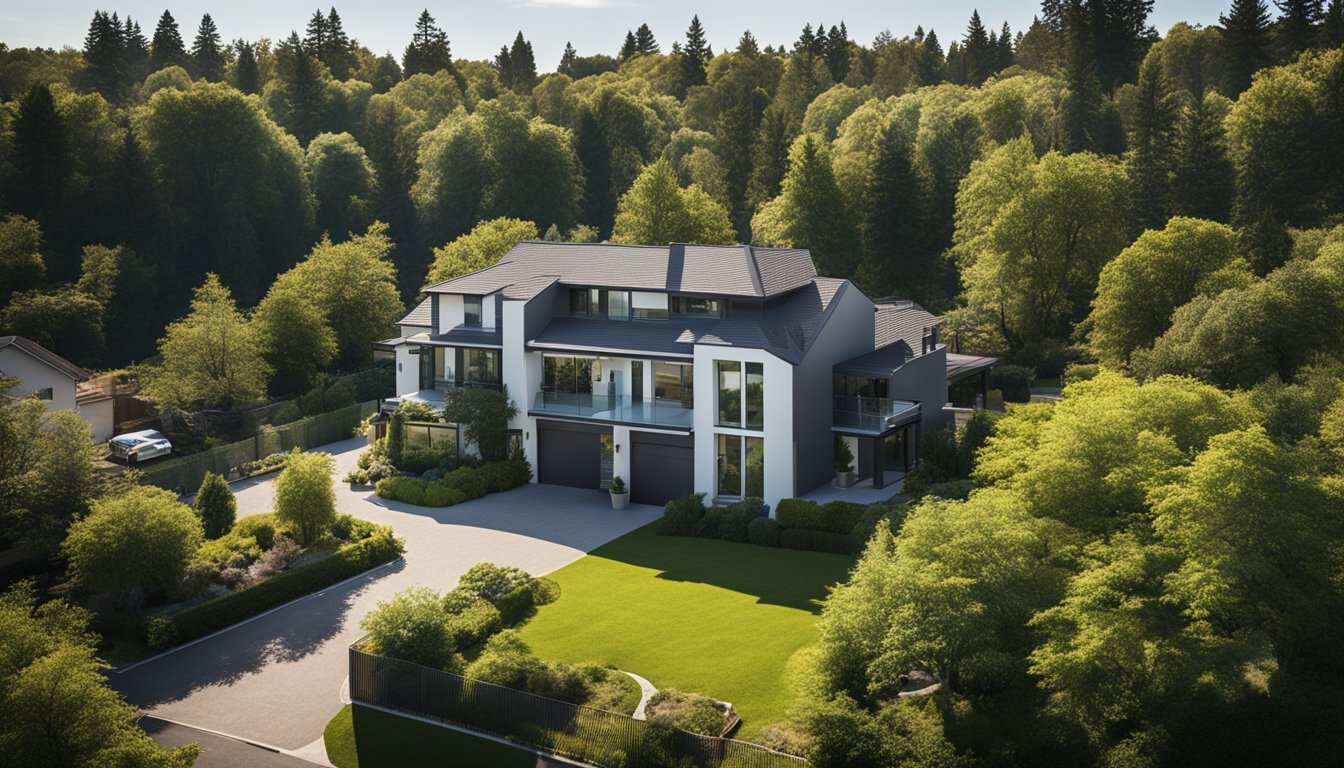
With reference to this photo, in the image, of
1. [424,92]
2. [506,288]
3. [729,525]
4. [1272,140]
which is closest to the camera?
[729,525]

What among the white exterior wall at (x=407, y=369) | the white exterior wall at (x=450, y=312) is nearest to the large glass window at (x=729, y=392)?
the white exterior wall at (x=450, y=312)

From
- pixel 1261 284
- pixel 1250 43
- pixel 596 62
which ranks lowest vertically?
pixel 1261 284

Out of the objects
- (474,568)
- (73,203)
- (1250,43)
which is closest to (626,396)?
(474,568)

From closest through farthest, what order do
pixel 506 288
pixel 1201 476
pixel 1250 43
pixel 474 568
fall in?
pixel 1201 476
pixel 474 568
pixel 506 288
pixel 1250 43

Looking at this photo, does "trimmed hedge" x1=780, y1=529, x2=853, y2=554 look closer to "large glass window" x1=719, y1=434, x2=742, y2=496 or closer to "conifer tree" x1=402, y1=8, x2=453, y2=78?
"large glass window" x1=719, y1=434, x2=742, y2=496

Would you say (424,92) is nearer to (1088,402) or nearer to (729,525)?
(729,525)

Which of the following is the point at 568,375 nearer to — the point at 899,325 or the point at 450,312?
the point at 450,312

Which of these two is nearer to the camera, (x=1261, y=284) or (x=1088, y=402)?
(x=1088, y=402)
